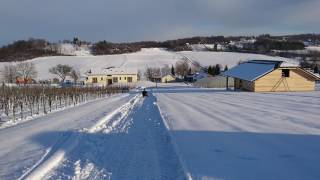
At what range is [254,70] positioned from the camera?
188ft

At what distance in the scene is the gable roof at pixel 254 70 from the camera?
5400 centimetres

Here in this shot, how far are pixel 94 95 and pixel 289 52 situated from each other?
13737 centimetres

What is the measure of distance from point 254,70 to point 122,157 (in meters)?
49.1

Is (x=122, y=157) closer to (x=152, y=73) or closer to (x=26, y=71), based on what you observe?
(x=26, y=71)

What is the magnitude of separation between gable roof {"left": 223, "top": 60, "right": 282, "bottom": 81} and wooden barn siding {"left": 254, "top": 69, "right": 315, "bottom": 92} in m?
0.69

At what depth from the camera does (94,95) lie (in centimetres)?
5366

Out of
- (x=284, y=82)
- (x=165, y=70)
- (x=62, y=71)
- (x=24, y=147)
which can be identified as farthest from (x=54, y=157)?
(x=165, y=70)

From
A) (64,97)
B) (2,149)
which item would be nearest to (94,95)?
(64,97)

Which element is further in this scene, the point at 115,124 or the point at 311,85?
the point at 311,85

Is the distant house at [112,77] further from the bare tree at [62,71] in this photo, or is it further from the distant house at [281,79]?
the distant house at [281,79]

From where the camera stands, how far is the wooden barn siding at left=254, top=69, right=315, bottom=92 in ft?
177

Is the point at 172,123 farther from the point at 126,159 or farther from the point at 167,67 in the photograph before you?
the point at 167,67

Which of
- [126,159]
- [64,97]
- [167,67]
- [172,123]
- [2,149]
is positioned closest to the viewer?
→ [126,159]

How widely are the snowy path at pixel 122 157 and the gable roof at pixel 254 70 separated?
1605 inches
